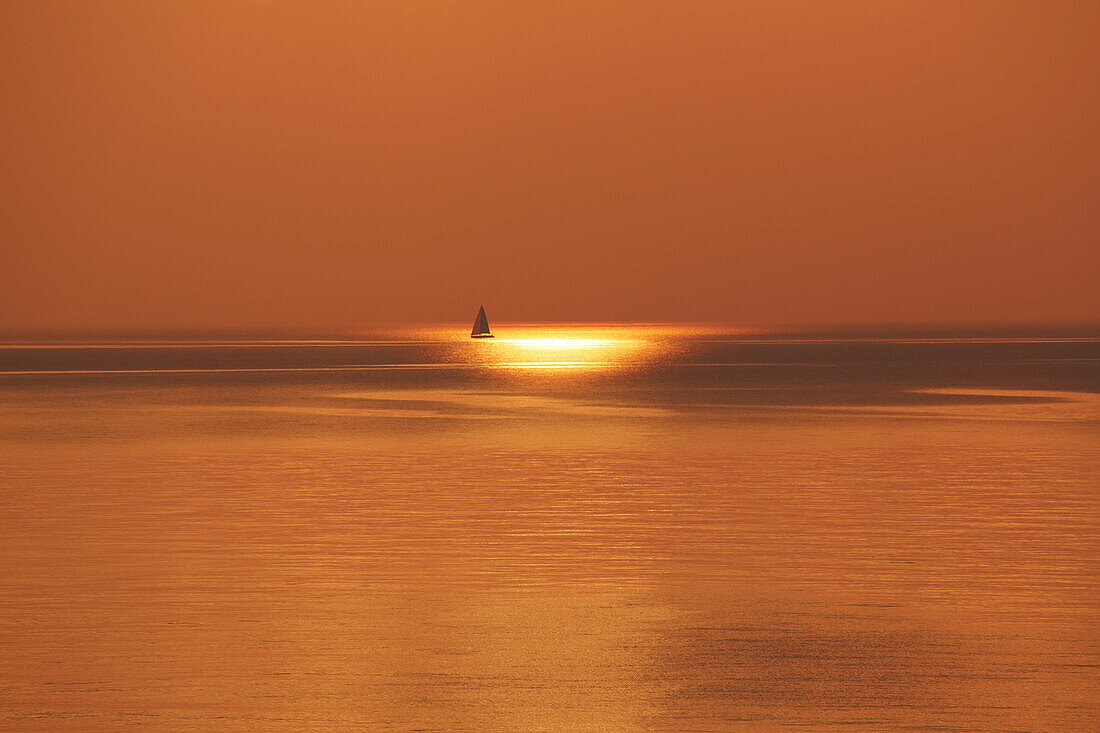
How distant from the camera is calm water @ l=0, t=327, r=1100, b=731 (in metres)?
9.53

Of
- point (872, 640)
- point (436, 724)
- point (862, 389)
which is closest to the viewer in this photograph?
point (436, 724)

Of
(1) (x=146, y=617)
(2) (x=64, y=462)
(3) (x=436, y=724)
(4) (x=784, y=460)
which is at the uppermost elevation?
(4) (x=784, y=460)

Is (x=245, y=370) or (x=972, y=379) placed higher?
(x=245, y=370)

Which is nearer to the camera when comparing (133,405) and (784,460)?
(784,460)

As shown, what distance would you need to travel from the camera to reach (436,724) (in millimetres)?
8969

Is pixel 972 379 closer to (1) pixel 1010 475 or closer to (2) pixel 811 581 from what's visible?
(1) pixel 1010 475

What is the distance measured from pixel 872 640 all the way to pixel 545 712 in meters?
3.36

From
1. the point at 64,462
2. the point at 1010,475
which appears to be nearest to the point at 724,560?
the point at 1010,475

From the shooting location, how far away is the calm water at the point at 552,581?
953 cm

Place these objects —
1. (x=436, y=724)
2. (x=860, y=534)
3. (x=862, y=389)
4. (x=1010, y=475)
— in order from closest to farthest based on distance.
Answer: (x=436, y=724), (x=860, y=534), (x=1010, y=475), (x=862, y=389)

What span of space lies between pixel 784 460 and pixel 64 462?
13.9 m

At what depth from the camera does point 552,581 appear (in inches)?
554

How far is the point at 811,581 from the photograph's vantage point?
14.1 meters

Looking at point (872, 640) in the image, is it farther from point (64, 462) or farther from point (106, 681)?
point (64, 462)
